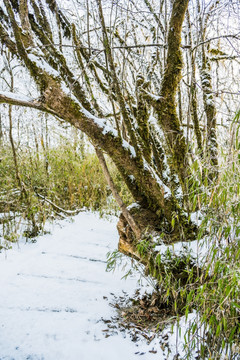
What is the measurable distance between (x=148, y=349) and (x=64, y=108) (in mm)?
1800

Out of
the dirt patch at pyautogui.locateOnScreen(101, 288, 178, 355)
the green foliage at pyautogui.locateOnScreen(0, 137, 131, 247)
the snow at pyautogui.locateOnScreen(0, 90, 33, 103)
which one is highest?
the snow at pyautogui.locateOnScreen(0, 90, 33, 103)

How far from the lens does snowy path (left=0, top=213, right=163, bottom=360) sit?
136 cm

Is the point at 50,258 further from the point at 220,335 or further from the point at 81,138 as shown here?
the point at 81,138

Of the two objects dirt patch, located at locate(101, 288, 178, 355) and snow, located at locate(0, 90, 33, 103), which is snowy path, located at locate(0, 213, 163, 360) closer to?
dirt patch, located at locate(101, 288, 178, 355)

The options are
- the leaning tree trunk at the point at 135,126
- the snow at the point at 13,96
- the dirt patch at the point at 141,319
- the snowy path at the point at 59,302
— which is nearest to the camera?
the snowy path at the point at 59,302

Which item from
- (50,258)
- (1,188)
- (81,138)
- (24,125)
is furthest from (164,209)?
(81,138)

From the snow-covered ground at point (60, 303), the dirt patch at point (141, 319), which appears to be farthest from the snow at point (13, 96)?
the dirt patch at point (141, 319)

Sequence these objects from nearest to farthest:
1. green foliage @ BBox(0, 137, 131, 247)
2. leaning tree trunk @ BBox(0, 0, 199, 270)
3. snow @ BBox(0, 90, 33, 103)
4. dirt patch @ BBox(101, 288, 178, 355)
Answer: dirt patch @ BBox(101, 288, 178, 355) → snow @ BBox(0, 90, 33, 103) → leaning tree trunk @ BBox(0, 0, 199, 270) → green foliage @ BBox(0, 137, 131, 247)

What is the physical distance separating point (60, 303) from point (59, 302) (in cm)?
2

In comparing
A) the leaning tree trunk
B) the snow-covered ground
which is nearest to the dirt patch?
the snow-covered ground

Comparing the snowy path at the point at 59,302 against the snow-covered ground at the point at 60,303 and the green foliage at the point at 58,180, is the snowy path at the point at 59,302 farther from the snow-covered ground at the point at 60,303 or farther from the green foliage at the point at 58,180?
the green foliage at the point at 58,180

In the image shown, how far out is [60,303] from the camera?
5.80 ft

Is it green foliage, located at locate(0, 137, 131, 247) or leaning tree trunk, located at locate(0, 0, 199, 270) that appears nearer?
leaning tree trunk, located at locate(0, 0, 199, 270)

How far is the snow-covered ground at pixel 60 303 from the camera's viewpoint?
1360 mm
